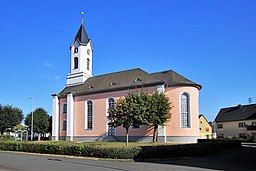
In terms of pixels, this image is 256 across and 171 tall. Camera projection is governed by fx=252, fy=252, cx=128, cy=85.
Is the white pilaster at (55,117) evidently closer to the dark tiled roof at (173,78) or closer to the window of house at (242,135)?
the dark tiled roof at (173,78)

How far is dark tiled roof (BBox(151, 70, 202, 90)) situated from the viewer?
35.8 m

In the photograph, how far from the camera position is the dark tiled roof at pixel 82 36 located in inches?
1961

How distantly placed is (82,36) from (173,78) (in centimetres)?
2239

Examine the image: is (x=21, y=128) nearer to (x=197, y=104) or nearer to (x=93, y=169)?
(x=197, y=104)

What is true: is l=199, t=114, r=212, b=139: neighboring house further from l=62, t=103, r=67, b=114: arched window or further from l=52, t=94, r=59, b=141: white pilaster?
l=52, t=94, r=59, b=141: white pilaster

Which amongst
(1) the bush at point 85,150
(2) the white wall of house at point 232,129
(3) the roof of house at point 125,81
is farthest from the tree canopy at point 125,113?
(2) the white wall of house at point 232,129

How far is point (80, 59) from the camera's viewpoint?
48.6 metres

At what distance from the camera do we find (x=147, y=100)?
30.9 m

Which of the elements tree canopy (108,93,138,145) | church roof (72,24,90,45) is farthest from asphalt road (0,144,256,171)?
church roof (72,24,90,45)

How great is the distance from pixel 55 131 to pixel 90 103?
901cm

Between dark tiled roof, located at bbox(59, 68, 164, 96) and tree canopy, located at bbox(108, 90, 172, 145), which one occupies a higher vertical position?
dark tiled roof, located at bbox(59, 68, 164, 96)

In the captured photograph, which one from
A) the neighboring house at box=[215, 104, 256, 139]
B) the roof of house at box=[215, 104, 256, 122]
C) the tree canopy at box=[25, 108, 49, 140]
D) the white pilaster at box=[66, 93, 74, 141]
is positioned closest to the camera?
the white pilaster at box=[66, 93, 74, 141]

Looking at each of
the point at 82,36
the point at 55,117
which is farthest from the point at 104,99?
the point at 82,36

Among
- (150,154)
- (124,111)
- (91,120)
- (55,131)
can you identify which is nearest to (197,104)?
(124,111)
